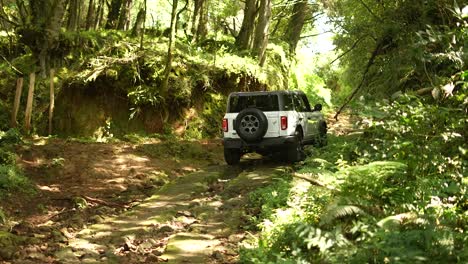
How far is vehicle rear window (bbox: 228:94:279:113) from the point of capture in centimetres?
1145

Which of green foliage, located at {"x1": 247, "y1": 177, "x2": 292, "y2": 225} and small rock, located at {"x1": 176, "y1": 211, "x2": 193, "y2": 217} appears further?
small rock, located at {"x1": 176, "y1": 211, "x2": 193, "y2": 217}

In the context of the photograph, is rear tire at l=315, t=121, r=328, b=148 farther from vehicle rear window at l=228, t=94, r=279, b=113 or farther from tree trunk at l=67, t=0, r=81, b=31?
tree trunk at l=67, t=0, r=81, b=31

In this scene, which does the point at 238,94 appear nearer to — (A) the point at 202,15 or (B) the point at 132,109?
(B) the point at 132,109

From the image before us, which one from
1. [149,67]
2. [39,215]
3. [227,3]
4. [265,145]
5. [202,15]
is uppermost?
[227,3]

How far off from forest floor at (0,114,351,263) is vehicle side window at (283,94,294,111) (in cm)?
141

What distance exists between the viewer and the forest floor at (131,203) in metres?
6.34

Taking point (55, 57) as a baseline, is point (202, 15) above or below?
above

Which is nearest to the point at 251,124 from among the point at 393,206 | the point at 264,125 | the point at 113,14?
the point at 264,125

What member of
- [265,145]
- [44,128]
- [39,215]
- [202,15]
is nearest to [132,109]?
[44,128]

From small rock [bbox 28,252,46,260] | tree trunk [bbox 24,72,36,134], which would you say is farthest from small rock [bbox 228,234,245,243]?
tree trunk [bbox 24,72,36,134]

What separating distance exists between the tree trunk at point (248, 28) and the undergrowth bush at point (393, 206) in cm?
1279

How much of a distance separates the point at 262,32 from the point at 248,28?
1.02 m

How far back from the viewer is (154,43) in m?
16.8

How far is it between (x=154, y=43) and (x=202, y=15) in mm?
6092
